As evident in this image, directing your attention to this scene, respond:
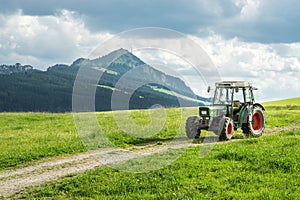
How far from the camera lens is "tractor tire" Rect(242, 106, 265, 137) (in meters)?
25.6

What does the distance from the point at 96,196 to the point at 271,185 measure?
5.15 meters

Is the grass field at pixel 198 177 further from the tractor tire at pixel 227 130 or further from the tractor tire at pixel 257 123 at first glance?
the tractor tire at pixel 257 123

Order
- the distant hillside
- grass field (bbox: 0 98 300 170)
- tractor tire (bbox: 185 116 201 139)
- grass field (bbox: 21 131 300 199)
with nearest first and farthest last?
1. grass field (bbox: 21 131 300 199)
2. grass field (bbox: 0 98 300 170)
3. tractor tire (bbox: 185 116 201 139)
4. the distant hillside

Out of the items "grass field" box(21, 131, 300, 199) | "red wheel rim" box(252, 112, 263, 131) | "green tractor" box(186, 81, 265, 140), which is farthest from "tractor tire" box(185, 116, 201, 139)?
"grass field" box(21, 131, 300, 199)

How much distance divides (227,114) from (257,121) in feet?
11.4

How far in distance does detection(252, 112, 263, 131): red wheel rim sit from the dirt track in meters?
7.96

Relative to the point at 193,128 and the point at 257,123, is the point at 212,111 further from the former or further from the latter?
the point at 257,123

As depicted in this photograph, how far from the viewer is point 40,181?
15.0 meters

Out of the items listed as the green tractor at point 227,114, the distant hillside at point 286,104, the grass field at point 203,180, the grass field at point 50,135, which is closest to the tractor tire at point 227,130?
the green tractor at point 227,114

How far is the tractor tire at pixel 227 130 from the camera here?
76.2 ft

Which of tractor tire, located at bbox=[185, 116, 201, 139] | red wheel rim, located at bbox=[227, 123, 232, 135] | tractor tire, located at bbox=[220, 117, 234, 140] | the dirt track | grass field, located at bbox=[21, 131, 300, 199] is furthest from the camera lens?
tractor tire, located at bbox=[185, 116, 201, 139]

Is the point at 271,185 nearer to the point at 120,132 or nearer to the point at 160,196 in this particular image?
the point at 160,196

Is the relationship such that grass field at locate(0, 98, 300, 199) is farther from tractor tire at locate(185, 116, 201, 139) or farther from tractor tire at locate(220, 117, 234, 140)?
tractor tire at locate(185, 116, 201, 139)

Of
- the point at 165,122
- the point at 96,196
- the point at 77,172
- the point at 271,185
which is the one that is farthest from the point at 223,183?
the point at 165,122
